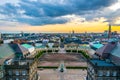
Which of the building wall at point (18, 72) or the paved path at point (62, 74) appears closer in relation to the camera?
the building wall at point (18, 72)

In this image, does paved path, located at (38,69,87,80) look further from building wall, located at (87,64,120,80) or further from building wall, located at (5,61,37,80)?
building wall, located at (87,64,120,80)

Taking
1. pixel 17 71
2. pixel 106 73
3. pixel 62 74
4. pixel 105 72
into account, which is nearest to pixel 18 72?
pixel 17 71

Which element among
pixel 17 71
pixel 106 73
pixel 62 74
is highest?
pixel 17 71

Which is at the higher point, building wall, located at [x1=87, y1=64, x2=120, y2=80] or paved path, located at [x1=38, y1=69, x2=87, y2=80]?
building wall, located at [x1=87, y1=64, x2=120, y2=80]

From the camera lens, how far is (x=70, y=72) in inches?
3214

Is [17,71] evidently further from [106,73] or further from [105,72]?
[106,73]

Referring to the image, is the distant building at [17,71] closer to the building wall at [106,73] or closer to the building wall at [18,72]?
the building wall at [18,72]

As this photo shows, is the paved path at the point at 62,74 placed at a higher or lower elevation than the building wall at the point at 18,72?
lower

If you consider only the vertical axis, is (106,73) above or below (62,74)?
above

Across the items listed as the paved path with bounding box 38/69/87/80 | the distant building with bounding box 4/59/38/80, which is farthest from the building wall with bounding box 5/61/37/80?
the paved path with bounding box 38/69/87/80

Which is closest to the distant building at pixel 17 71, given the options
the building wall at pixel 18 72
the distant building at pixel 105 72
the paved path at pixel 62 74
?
the building wall at pixel 18 72

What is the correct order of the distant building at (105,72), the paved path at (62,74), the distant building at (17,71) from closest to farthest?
the distant building at (105,72) → the distant building at (17,71) → the paved path at (62,74)

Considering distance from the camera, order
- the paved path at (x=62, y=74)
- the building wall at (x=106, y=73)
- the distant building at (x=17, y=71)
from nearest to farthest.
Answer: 1. the building wall at (x=106, y=73)
2. the distant building at (x=17, y=71)
3. the paved path at (x=62, y=74)

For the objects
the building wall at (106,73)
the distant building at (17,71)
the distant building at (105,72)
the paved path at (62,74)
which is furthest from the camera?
the paved path at (62,74)
